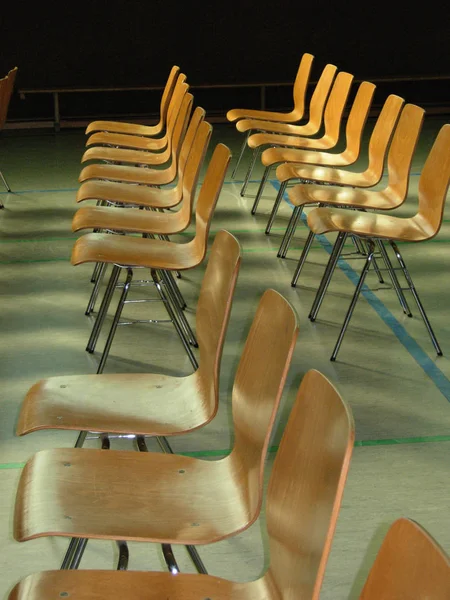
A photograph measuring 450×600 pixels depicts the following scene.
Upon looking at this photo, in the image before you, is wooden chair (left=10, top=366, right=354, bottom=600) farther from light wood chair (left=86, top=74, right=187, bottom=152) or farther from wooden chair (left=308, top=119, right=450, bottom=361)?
light wood chair (left=86, top=74, right=187, bottom=152)

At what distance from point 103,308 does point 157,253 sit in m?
0.34

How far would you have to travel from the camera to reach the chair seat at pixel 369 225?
14.2ft

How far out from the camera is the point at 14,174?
26.2ft

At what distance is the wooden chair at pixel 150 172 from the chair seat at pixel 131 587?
3647 millimetres

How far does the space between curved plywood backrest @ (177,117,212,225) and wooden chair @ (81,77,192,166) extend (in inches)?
45.3

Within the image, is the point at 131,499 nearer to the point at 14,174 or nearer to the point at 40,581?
the point at 40,581

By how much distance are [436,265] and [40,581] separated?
425cm

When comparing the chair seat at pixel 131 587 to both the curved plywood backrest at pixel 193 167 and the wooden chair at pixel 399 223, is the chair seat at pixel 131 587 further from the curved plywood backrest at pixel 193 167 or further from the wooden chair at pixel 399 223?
the curved plywood backrest at pixel 193 167

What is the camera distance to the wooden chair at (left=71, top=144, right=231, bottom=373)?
151 inches

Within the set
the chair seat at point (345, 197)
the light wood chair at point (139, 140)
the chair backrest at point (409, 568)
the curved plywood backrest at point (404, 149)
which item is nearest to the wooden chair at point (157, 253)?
the chair seat at point (345, 197)

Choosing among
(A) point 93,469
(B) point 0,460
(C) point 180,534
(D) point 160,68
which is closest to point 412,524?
(C) point 180,534

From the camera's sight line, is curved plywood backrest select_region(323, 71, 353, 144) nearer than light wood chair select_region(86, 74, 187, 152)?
No

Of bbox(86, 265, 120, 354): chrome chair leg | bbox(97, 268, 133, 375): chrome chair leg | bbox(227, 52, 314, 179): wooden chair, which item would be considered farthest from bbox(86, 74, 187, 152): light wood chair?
bbox(97, 268, 133, 375): chrome chair leg

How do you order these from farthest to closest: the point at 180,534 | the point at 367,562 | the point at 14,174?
1. the point at 14,174
2. the point at 367,562
3. the point at 180,534
